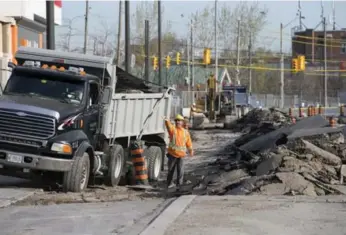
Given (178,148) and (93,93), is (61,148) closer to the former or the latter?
(93,93)

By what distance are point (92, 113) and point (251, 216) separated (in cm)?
565

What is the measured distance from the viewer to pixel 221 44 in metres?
90.7

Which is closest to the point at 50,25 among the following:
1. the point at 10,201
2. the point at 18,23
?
the point at 10,201

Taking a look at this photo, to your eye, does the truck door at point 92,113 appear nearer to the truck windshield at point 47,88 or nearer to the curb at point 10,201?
the truck windshield at point 47,88

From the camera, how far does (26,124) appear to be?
1303 centimetres

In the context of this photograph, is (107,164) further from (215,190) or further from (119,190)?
(215,190)

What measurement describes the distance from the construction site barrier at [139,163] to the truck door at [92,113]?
6.88ft

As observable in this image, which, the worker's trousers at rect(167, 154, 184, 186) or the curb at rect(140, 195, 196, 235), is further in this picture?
the worker's trousers at rect(167, 154, 184, 186)

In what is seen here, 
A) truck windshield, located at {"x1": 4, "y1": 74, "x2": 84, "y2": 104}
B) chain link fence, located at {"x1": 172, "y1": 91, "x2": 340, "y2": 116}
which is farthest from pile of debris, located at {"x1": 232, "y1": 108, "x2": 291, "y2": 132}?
truck windshield, located at {"x1": 4, "y1": 74, "x2": 84, "y2": 104}

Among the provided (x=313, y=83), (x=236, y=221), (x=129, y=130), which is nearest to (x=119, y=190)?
(x=129, y=130)

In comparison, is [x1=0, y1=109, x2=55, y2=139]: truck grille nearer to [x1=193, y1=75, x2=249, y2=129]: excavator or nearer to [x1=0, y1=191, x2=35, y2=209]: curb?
[x1=0, y1=191, x2=35, y2=209]: curb

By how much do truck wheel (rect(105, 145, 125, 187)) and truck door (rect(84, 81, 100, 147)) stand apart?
0.82m

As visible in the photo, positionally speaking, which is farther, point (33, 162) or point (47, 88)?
point (47, 88)

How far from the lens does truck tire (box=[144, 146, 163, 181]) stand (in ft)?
58.2
